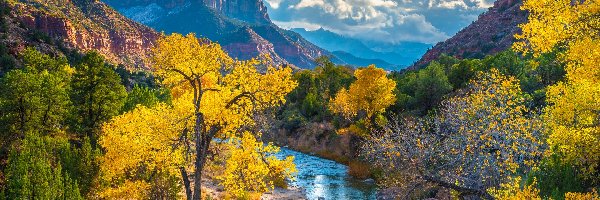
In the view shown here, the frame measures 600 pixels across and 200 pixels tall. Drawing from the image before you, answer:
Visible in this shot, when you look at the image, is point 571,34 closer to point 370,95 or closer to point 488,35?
point 370,95

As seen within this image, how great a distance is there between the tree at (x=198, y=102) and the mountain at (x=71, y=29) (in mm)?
65485

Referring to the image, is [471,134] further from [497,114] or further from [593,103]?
[593,103]

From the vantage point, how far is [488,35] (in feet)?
469

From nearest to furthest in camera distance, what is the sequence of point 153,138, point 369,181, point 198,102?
point 153,138, point 198,102, point 369,181

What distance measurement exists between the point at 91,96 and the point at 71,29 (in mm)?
115739

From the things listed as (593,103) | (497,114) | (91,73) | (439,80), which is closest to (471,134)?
(497,114)

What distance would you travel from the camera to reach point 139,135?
21.8m

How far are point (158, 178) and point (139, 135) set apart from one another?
23.4 ft

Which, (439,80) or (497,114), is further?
(439,80)

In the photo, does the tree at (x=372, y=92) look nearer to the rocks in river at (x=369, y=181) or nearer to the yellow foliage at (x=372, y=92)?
the yellow foliage at (x=372, y=92)

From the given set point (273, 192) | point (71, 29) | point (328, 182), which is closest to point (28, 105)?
point (273, 192)

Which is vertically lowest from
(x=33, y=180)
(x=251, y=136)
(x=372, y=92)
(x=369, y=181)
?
(x=369, y=181)

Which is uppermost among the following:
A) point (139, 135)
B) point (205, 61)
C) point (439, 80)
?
point (439, 80)

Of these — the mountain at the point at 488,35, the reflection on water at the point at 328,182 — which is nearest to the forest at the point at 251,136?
the reflection on water at the point at 328,182
